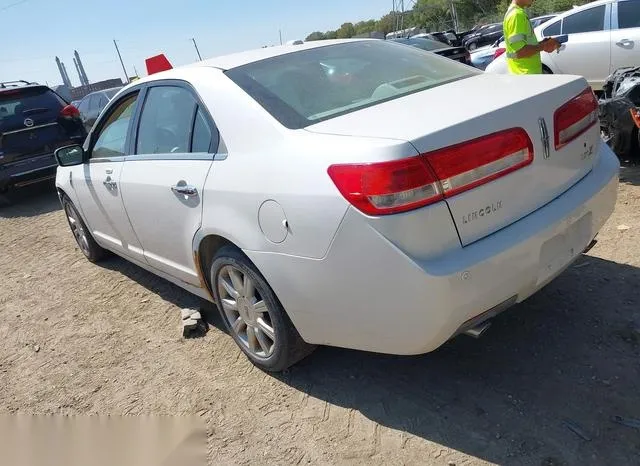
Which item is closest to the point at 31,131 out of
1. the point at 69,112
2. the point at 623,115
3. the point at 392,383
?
the point at 69,112

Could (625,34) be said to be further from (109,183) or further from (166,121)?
(109,183)

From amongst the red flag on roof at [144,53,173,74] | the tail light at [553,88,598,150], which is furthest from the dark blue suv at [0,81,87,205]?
the tail light at [553,88,598,150]

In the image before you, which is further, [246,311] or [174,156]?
[174,156]

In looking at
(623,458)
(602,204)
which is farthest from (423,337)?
(602,204)

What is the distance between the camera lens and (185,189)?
3.01m

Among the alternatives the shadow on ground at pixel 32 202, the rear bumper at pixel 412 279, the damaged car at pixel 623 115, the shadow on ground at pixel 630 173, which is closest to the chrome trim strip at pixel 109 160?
the rear bumper at pixel 412 279

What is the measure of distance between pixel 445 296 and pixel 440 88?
3.83 ft

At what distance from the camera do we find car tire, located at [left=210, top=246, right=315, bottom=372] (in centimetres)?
271

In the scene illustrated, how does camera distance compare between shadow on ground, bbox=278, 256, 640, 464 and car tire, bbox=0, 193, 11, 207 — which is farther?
car tire, bbox=0, 193, 11, 207

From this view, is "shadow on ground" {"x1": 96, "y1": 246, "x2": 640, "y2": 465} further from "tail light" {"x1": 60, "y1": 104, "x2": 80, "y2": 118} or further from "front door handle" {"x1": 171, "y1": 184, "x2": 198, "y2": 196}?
"tail light" {"x1": 60, "y1": 104, "x2": 80, "y2": 118}

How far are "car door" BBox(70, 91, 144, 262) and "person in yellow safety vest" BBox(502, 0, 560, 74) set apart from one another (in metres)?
3.31

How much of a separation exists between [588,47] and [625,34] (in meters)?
0.52

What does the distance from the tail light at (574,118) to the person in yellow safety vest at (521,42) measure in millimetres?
2518

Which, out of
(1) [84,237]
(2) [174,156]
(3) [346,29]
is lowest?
(3) [346,29]
